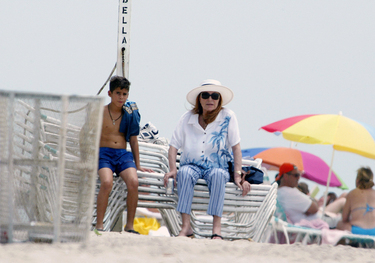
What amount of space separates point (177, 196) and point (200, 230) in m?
0.38

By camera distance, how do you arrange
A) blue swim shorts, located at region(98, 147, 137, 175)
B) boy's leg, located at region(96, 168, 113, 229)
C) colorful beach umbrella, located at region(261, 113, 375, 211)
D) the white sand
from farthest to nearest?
1. colorful beach umbrella, located at region(261, 113, 375, 211)
2. blue swim shorts, located at region(98, 147, 137, 175)
3. boy's leg, located at region(96, 168, 113, 229)
4. the white sand

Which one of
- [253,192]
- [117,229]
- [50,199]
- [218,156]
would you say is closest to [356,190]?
[253,192]

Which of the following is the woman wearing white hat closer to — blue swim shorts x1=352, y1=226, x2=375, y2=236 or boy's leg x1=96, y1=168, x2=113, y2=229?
boy's leg x1=96, y1=168, x2=113, y2=229

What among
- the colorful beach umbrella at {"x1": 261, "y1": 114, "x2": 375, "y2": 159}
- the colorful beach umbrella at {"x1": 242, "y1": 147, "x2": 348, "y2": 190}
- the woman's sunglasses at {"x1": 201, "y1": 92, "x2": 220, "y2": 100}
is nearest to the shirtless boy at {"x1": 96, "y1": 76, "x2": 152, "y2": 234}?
the woman's sunglasses at {"x1": 201, "y1": 92, "x2": 220, "y2": 100}

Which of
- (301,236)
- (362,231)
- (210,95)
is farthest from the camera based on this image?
(362,231)

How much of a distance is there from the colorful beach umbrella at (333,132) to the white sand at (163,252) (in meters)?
3.42

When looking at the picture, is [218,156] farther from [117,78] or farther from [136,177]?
[117,78]

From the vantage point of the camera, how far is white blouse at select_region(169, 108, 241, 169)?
454 cm

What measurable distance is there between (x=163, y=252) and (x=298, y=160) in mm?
7673

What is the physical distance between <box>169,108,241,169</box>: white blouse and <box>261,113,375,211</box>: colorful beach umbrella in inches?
98.3

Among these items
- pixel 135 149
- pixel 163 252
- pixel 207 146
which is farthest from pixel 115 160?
pixel 163 252

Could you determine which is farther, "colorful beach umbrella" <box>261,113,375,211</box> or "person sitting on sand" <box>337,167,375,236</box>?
"colorful beach umbrella" <box>261,113,375,211</box>

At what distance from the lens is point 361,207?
5.75 m

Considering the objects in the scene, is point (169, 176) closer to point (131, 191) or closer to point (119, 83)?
point (131, 191)
